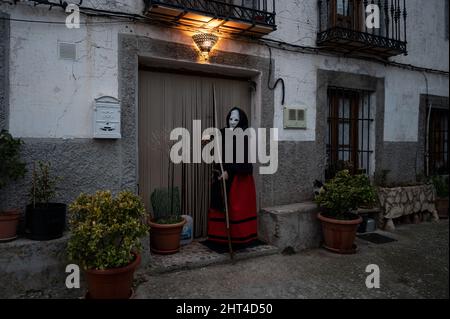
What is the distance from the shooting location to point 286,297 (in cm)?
371

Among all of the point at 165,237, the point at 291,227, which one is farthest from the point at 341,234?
the point at 165,237

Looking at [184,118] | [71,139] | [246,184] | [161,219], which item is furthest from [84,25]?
[246,184]

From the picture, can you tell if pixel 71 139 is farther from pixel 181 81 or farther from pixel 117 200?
pixel 181 81

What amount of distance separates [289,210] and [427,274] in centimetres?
196

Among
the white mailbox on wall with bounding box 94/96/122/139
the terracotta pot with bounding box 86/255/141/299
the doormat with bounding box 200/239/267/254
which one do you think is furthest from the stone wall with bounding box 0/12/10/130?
the doormat with bounding box 200/239/267/254

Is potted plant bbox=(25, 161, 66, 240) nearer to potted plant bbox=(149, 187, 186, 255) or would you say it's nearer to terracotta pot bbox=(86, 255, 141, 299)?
terracotta pot bbox=(86, 255, 141, 299)

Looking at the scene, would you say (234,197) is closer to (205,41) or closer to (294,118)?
(294,118)

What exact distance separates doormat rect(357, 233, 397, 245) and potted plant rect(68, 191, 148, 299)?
13.4 ft

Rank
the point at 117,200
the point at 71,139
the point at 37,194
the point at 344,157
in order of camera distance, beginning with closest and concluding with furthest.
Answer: the point at 117,200, the point at 37,194, the point at 71,139, the point at 344,157

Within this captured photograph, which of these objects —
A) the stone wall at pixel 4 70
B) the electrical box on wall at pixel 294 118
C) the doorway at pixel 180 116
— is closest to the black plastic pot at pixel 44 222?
the stone wall at pixel 4 70

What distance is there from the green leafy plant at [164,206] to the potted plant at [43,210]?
1205 millimetres

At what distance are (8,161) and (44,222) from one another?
716 millimetres

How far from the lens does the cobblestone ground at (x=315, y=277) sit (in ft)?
12.5

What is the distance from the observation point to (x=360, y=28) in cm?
662
